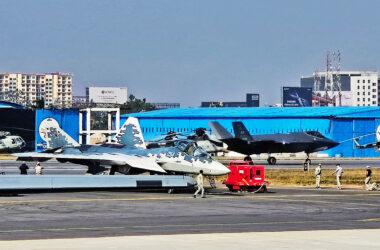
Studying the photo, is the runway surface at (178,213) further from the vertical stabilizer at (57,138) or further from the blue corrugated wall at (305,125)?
the blue corrugated wall at (305,125)

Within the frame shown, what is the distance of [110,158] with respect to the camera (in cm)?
5628

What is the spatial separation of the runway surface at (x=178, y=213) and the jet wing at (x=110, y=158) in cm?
181

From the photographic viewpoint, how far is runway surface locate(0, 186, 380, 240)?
31484mm

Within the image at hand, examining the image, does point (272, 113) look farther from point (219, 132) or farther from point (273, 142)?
point (273, 142)

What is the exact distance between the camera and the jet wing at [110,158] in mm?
54469

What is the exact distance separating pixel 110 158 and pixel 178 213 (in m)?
17.9

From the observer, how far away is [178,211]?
40.2 m

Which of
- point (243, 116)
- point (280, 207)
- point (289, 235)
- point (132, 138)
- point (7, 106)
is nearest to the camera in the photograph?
point (289, 235)

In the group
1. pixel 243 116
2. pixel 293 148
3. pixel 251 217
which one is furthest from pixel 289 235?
pixel 243 116

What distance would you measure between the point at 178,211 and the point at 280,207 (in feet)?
18.8

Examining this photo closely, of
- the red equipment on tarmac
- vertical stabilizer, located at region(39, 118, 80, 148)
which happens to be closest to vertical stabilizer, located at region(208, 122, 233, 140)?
vertical stabilizer, located at region(39, 118, 80, 148)

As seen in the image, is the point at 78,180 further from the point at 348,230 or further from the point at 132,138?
the point at 132,138

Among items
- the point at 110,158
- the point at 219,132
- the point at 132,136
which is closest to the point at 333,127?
the point at 219,132

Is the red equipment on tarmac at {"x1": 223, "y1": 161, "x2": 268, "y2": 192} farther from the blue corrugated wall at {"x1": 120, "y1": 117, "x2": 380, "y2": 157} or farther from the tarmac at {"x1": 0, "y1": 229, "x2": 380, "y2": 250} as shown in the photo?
the blue corrugated wall at {"x1": 120, "y1": 117, "x2": 380, "y2": 157}
